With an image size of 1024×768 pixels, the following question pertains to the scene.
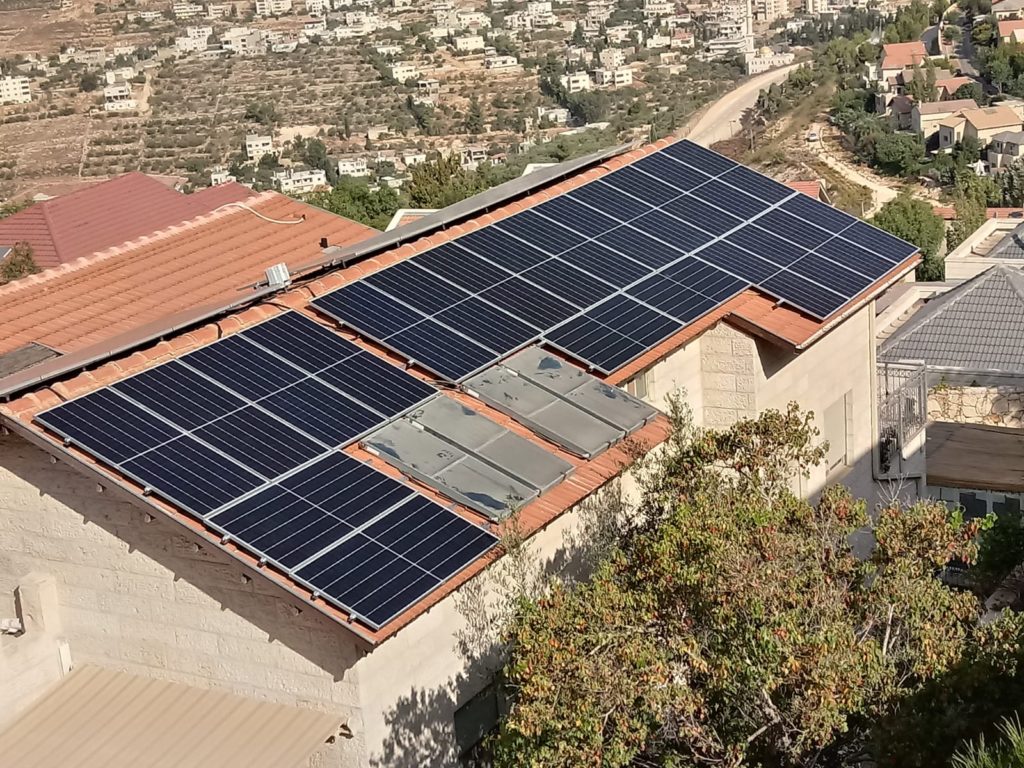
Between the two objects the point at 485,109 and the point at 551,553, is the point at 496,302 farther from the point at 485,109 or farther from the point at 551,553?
the point at 485,109

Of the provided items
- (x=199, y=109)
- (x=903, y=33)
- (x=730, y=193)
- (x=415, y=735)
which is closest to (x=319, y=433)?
(x=415, y=735)

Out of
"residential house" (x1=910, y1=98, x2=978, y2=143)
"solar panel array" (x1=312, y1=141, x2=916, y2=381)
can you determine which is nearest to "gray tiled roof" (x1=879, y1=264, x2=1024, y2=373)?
"solar panel array" (x1=312, y1=141, x2=916, y2=381)

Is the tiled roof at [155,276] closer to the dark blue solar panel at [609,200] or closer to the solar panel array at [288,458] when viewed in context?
the dark blue solar panel at [609,200]

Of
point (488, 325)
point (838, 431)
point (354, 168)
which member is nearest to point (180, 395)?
point (488, 325)

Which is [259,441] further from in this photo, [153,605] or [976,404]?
[976,404]

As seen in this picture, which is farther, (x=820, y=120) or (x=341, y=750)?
(x=820, y=120)

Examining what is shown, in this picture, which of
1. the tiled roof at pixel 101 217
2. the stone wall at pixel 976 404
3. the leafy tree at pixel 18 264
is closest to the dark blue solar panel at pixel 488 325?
the stone wall at pixel 976 404

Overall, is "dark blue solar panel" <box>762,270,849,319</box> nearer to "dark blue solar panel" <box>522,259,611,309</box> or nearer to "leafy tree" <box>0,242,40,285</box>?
"dark blue solar panel" <box>522,259,611,309</box>
